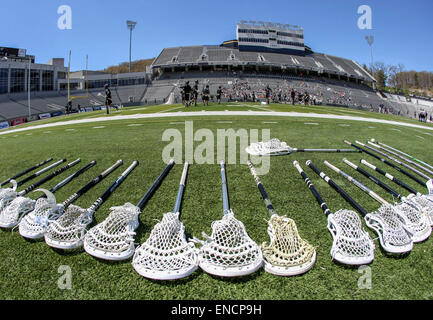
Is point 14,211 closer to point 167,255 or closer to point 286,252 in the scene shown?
point 167,255

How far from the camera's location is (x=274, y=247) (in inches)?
130

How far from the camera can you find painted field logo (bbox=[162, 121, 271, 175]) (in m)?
7.53

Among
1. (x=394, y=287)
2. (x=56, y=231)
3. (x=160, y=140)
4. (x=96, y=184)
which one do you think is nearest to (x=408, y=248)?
(x=394, y=287)

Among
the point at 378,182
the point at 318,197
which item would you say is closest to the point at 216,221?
the point at 318,197

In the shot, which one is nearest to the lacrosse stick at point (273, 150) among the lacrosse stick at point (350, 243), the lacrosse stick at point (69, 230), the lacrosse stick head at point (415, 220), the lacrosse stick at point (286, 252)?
the lacrosse stick head at point (415, 220)

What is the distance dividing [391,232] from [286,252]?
1625mm

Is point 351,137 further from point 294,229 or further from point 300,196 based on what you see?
point 294,229

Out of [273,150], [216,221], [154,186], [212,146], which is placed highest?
[212,146]

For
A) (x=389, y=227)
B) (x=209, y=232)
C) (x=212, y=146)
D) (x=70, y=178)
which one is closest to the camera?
(x=389, y=227)

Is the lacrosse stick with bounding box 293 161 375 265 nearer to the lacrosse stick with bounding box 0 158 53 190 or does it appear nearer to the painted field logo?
the painted field logo

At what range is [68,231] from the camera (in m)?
3.64

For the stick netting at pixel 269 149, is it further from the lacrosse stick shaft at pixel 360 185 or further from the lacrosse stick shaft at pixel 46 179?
the lacrosse stick shaft at pixel 46 179

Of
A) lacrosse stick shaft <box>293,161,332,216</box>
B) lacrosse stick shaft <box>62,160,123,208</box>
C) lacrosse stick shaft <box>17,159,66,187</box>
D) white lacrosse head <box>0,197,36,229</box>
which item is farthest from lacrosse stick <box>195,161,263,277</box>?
lacrosse stick shaft <box>17,159,66,187</box>

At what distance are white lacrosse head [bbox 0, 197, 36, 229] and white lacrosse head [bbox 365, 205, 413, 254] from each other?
5.78 m
